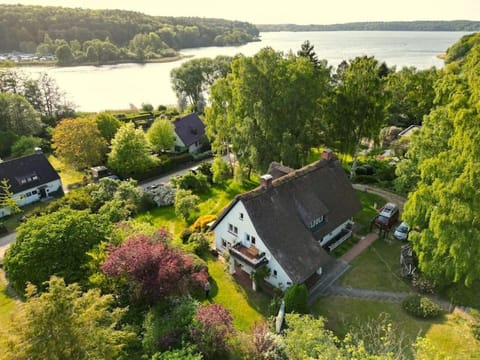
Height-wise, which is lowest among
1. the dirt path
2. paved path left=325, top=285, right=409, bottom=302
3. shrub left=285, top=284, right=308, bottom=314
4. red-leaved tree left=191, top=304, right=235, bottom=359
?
the dirt path

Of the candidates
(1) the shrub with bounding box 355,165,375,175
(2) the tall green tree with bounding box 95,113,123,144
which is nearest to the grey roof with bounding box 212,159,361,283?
Result: (1) the shrub with bounding box 355,165,375,175

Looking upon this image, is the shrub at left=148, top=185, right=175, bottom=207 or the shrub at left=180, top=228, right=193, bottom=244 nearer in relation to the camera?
the shrub at left=180, top=228, right=193, bottom=244

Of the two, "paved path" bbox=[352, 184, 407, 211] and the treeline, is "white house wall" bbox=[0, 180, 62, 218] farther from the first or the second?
the treeline

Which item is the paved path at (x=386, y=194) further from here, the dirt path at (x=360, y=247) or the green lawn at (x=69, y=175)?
the green lawn at (x=69, y=175)

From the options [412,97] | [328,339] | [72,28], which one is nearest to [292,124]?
[328,339]

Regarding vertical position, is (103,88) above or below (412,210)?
below

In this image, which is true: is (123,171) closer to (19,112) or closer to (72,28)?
(19,112)
